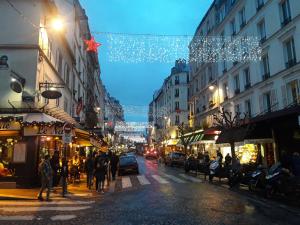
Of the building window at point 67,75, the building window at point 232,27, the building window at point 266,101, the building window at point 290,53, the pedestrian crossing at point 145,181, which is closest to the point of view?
the pedestrian crossing at point 145,181

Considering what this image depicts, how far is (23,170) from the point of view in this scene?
16.4m

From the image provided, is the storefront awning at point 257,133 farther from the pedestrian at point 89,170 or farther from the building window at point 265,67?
the pedestrian at point 89,170

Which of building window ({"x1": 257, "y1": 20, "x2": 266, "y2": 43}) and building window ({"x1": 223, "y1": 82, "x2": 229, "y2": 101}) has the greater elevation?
building window ({"x1": 257, "y1": 20, "x2": 266, "y2": 43})

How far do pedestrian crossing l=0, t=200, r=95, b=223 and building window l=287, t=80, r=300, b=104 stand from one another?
1526 cm

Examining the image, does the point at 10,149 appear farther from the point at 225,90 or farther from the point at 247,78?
the point at 225,90

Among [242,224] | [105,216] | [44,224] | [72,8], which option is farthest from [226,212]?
[72,8]

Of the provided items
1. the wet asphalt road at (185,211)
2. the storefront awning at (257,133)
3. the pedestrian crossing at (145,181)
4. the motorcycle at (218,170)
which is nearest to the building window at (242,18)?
the storefront awning at (257,133)

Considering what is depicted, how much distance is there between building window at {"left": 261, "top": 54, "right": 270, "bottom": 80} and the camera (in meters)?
24.8

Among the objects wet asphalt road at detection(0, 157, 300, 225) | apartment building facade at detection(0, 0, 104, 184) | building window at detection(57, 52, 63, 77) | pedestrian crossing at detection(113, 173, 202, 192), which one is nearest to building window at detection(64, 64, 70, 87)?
building window at detection(57, 52, 63, 77)

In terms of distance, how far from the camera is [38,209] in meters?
10.4

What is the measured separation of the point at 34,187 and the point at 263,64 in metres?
18.6

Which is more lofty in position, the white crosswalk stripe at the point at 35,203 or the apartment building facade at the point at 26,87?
the apartment building facade at the point at 26,87

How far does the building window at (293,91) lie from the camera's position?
2111 centimetres

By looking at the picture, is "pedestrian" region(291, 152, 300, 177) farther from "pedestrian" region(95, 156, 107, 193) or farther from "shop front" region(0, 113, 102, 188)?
"shop front" region(0, 113, 102, 188)
